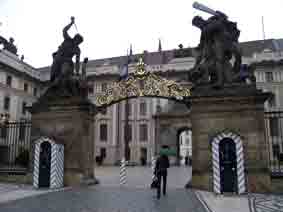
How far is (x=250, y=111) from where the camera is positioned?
11.4m

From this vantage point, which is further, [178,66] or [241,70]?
[178,66]

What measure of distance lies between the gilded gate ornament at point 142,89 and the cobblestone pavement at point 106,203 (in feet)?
14.2

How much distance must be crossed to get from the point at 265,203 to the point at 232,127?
3359 mm

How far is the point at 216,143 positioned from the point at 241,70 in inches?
133

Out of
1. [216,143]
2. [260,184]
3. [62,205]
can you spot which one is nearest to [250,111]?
[216,143]

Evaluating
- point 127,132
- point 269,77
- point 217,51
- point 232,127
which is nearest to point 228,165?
point 232,127

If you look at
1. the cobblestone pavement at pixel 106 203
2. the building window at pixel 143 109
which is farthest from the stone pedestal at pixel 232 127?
the building window at pixel 143 109

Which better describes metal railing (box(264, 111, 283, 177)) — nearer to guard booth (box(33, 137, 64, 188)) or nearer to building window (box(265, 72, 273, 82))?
guard booth (box(33, 137, 64, 188))

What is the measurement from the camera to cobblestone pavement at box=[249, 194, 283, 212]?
26.2ft

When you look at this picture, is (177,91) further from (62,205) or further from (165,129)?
(165,129)

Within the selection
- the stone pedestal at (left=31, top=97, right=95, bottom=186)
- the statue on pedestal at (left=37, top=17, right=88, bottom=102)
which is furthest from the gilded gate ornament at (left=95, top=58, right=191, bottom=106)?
the statue on pedestal at (left=37, top=17, right=88, bottom=102)

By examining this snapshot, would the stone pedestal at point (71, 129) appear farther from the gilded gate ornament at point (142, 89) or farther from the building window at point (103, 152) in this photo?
the building window at point (103, 152)

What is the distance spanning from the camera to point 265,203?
8.85 meters

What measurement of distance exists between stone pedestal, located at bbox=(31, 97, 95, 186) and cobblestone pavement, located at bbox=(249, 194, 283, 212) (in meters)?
7.01
